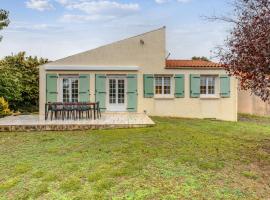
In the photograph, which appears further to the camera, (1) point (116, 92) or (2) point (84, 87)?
(1) point (116, 92)

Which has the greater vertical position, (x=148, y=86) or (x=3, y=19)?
(x=3, y=19)

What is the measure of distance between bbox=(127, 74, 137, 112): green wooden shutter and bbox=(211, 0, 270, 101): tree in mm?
10642

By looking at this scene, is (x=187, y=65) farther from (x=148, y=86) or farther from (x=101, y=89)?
(x=101, y=89)

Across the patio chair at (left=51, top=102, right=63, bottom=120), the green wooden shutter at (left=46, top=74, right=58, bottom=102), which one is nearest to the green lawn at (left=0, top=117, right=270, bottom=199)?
the patio chair at (left=51, top=102, right=63, bottom=120)

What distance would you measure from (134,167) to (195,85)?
12364 millimetres

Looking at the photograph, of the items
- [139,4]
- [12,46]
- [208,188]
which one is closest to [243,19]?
[208,188]

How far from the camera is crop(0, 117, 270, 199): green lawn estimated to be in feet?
20.7

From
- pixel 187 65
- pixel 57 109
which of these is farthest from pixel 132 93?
pixel 57 109

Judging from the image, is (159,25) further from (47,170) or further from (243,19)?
(47,170)

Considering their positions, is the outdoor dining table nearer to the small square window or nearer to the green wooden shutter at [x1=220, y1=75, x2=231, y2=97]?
the small square window

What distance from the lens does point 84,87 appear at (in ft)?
62.2

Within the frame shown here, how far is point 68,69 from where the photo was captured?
1884cm

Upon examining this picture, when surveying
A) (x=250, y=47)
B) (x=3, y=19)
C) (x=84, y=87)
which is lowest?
(x=84, y=87)

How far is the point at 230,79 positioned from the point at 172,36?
4671 mm
